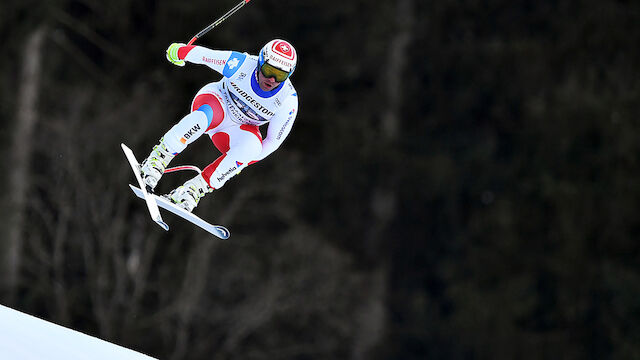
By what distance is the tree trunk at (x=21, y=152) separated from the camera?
85.5ft

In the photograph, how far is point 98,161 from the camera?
24.5 m

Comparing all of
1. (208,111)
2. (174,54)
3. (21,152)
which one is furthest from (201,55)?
(21,152)

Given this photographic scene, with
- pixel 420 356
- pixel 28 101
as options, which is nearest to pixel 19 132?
pixel 28 101

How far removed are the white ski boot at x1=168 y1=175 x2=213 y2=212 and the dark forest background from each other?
12.5 m

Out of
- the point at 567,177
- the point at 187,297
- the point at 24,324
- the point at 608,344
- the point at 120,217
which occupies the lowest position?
the point at 608,344

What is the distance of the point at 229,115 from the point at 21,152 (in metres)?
15.3

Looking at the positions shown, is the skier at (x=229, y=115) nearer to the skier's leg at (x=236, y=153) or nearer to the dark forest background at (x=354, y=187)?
the skier's leg at (x=236, y=153)

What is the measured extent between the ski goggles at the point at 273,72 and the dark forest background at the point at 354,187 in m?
13.4

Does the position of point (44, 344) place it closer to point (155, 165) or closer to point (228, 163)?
point (155, 165)

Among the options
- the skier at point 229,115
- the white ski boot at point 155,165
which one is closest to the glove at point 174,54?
the skier at point 229,115

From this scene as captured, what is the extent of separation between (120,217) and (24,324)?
1243 centimetres

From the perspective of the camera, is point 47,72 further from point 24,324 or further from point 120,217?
point 24,324

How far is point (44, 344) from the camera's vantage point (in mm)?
11312

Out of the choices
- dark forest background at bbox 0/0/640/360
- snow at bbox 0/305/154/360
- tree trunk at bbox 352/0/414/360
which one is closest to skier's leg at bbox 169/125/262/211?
snow at bbox 0/305/154/360
